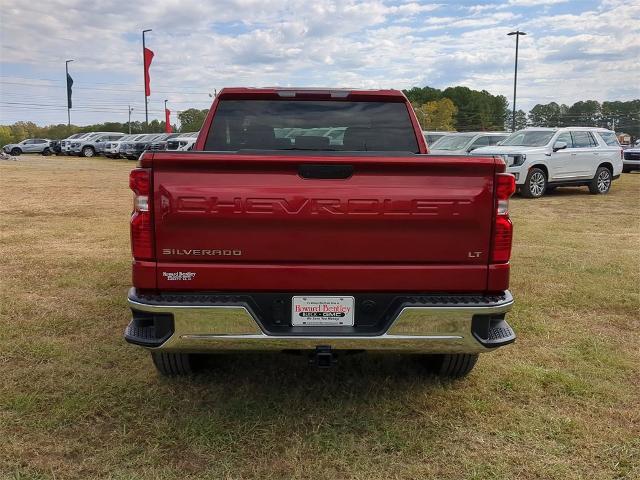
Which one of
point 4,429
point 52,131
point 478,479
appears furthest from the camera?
point 52,131

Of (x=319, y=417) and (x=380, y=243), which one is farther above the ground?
(x=380, y=243)

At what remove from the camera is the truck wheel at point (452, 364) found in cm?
383

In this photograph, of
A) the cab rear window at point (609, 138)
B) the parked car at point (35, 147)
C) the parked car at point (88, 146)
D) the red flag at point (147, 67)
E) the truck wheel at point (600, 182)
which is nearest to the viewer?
the truck wheel at point (600, 182)

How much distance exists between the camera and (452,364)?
3898 millimetres

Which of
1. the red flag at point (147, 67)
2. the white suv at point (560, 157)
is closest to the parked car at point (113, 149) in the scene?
the red flag at point (147, 67)

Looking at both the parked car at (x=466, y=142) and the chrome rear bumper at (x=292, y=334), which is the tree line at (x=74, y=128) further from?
the chrome rear bumper at (x=292, y=334)

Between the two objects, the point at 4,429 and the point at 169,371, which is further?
the point at 169,371

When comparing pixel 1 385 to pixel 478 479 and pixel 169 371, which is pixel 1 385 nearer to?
pixel 169 371

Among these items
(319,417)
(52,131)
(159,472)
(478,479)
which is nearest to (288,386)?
(319,417)

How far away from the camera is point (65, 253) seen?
774 cm

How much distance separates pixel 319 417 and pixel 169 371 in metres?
1.10

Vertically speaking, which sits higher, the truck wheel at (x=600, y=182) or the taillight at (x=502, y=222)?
the taillight at (x=502, y=222)

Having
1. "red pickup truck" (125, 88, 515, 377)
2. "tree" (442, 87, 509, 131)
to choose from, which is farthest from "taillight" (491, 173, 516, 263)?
"tree" (442, 87, 509, 131)

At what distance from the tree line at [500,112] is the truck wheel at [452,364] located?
81234mm
